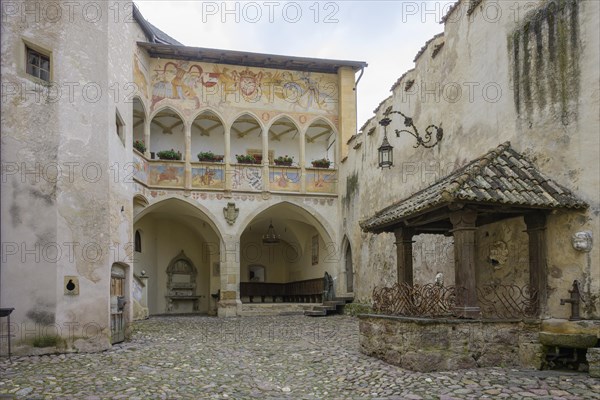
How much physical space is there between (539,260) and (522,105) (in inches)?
93.8

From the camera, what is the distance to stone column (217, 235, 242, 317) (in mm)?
19438

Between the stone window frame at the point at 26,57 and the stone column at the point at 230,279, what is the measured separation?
999 cm

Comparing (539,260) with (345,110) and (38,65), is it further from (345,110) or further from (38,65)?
(345,110)

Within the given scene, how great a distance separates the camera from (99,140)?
35.5 feet

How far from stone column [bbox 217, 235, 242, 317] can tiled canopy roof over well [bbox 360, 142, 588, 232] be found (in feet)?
37.8

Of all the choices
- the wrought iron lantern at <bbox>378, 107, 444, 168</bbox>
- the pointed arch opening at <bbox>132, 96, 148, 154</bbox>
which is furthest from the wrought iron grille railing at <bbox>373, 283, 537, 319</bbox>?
the pointed arch opening at <bbox>132, 96, 148, 154</bbox>

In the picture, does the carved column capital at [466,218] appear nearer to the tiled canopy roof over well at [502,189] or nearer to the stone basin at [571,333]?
the tiled canopy roof over well at [502,189]

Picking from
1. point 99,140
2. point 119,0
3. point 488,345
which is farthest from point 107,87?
point 488,345

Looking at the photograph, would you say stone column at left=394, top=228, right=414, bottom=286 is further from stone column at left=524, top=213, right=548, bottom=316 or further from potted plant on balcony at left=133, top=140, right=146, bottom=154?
potted plant on balcony at left=133, top=140, right=146, bottom=154

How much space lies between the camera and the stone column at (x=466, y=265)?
7.84 meters

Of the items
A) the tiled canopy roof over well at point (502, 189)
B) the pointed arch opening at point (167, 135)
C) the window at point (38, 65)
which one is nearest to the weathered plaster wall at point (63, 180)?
the window at point (38, 65)

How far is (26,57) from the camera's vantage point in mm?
10359

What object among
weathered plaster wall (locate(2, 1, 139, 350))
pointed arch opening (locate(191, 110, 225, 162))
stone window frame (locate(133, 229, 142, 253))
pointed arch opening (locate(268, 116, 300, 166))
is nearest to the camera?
weathered plaster wall (locate(2, 1, 139, 350))

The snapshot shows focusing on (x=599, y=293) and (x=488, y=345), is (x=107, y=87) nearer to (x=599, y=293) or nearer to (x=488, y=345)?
(x=488, y=345)
